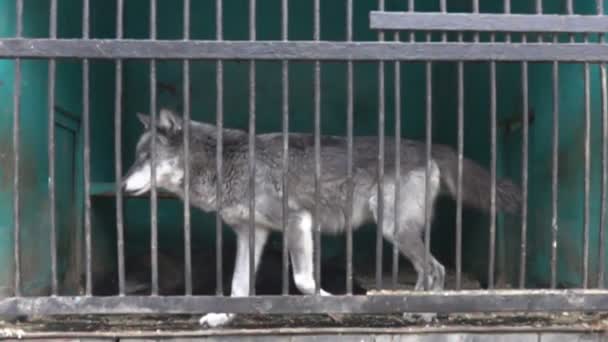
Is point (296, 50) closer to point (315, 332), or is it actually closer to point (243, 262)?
point (315, 332)

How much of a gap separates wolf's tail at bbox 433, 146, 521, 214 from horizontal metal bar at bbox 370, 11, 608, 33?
1.82 meters

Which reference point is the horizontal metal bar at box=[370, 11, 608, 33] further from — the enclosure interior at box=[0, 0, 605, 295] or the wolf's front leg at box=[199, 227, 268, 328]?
the wolf's front leg at box=[199, 227, 268, 328]

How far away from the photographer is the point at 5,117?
5.62 metres

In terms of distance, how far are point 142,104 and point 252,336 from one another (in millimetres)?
5849

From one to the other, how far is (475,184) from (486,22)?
2.05 m

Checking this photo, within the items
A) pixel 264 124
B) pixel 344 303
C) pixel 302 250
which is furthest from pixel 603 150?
pixel 264 124

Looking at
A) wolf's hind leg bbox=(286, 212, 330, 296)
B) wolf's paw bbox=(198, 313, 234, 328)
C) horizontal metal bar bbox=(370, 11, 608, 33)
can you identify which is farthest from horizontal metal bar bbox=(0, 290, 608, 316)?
horizontal metal bar bbox=(370, 11, 608, 33)

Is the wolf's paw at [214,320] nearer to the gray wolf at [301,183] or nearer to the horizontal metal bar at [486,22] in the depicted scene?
the gray wolf at [301,183]

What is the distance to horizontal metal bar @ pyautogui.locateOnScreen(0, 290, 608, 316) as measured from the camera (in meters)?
4.80

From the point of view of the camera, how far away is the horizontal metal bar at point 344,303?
189 inches

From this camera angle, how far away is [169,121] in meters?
6.55

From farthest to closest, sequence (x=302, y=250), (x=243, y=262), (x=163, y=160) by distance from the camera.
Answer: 1. (x=163, y=160)
2. (x=243, y=262)
3. (x=302, y=250)

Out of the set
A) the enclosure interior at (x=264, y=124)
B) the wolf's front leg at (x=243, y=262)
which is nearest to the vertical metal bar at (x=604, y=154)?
the enclosure interior at (x=264, y=124)

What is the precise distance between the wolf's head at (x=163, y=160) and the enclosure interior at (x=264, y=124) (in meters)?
0.43
